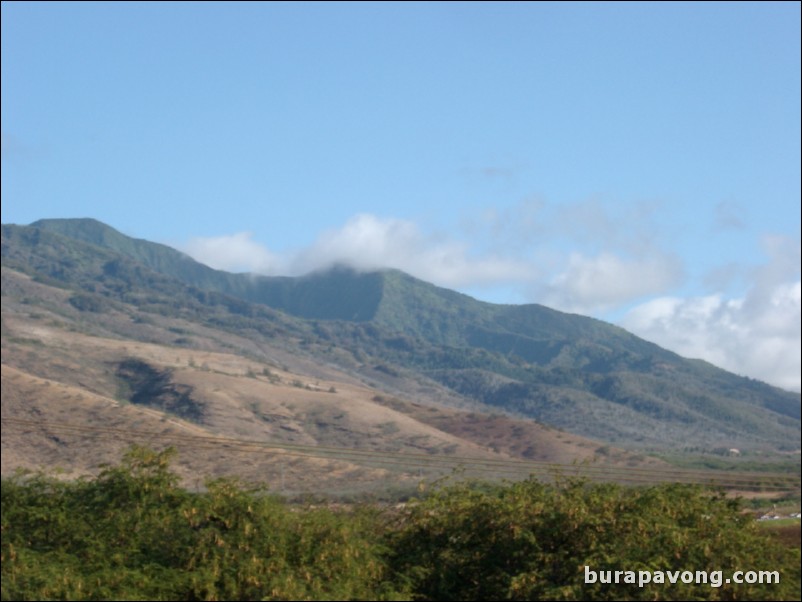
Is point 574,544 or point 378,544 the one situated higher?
point 574,544

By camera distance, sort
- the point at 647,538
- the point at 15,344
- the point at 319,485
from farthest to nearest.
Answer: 1. the point at 15,344
2. the point at 319,485
3. the point at 647,538

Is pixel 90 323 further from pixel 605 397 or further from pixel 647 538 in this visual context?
pixel 647 538

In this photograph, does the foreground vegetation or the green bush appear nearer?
the green bush

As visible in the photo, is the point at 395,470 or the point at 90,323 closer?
the point at 395,470

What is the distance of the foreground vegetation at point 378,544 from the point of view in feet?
50.4

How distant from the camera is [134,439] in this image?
72.5 metres

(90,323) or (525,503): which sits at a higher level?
(90,323)

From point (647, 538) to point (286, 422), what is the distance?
80.5 metres

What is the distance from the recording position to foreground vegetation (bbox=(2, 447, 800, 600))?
50.4ft

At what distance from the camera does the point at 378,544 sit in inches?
704

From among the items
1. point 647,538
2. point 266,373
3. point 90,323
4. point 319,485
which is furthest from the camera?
point 90,323

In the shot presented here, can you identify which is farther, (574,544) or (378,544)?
(378,544)

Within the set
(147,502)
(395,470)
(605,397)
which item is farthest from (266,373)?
(147,502)

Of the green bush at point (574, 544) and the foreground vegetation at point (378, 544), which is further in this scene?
the foreground vegetation at point (378, 544)
